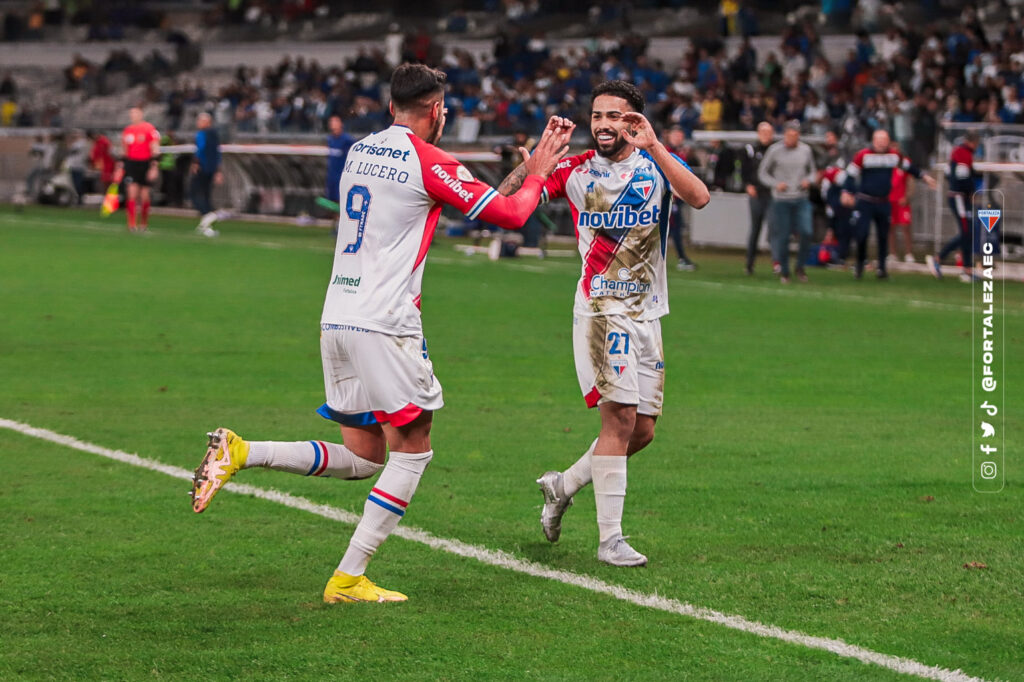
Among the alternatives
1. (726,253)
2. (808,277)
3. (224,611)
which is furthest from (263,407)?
(726,253)

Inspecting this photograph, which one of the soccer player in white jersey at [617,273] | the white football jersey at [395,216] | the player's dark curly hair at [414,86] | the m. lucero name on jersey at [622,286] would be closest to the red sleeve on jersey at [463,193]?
the white football jersey at [395,216]

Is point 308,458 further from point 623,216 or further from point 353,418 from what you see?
point 623,216

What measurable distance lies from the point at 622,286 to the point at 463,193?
3.99 feet

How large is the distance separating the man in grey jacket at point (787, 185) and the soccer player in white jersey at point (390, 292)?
15.4 metres

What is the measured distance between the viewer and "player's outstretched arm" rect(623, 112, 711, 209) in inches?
257

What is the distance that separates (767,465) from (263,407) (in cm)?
373

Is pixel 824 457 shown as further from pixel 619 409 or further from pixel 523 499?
pixel 619 409

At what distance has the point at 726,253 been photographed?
2756cm

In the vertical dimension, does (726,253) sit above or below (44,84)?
below

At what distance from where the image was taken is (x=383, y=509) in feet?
19.3

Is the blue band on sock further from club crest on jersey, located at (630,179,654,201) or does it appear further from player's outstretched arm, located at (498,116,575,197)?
club crest on jersey, located at (630,179,654,201)

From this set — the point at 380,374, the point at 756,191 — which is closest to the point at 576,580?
the point at 380,374

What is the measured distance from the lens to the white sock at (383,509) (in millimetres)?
5852

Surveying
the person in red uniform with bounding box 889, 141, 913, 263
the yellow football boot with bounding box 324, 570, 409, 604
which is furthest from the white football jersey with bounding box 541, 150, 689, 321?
the person in red uniform with bounding box 889, 141, 913, 263
